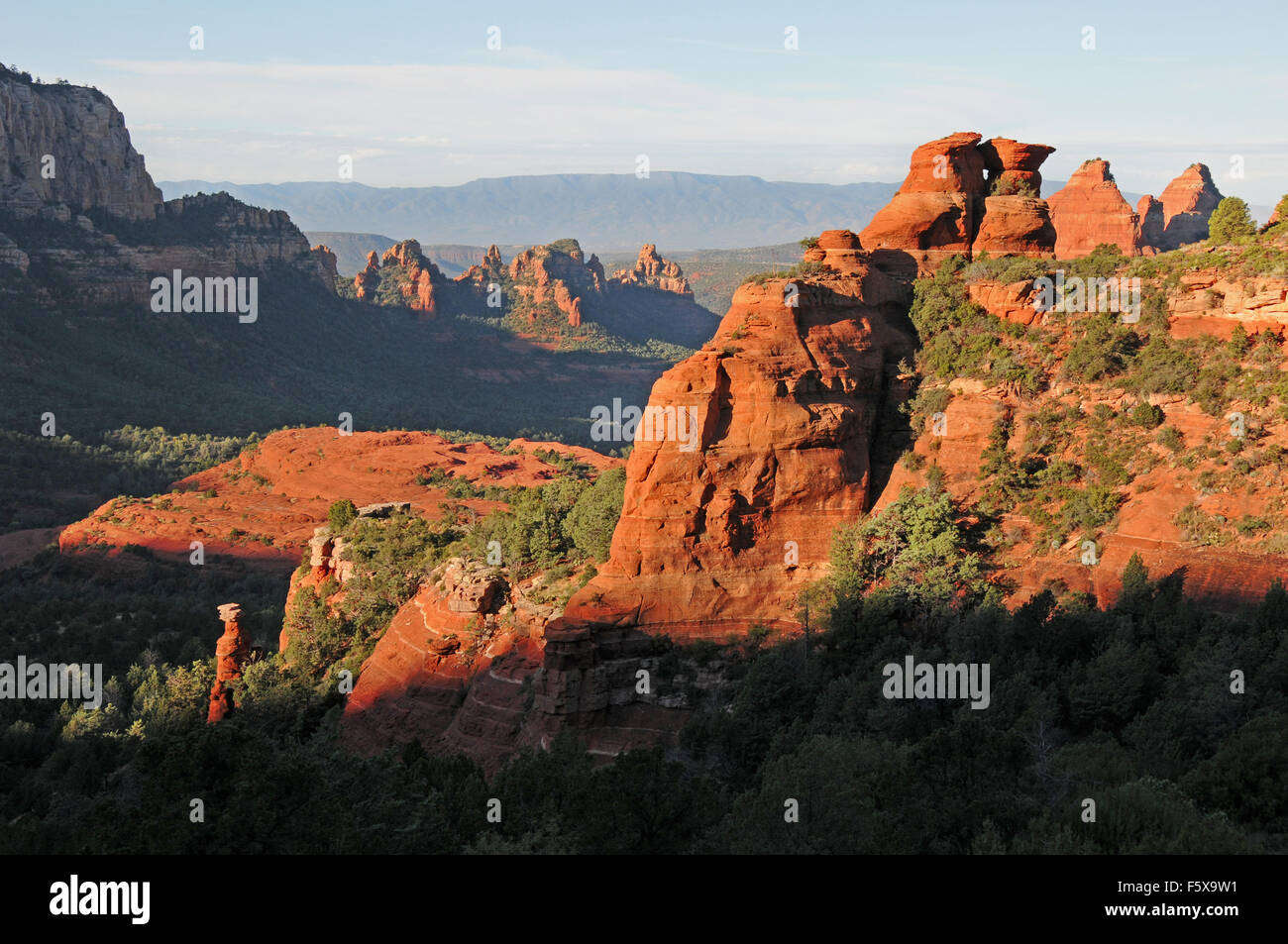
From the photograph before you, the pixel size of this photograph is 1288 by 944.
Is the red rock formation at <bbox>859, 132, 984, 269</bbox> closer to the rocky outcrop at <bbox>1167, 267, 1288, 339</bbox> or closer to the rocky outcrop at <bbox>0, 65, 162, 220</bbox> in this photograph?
the rocky outcrop at <bbox>1167, 267, 1288, 339</bbox>

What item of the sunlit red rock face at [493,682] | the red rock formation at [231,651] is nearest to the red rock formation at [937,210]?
the sunlit red rock face at [493,682]

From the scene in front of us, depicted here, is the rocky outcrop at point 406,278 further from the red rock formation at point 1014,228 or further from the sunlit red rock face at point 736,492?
the sunlit red rock face at point 736,492

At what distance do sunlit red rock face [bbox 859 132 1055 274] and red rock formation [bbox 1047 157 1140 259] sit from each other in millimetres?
33401

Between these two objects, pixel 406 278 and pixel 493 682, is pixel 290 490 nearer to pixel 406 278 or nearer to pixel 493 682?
pixel 493 682

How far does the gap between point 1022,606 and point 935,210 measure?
581 inches

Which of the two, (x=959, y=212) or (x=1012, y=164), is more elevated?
(x=1012, y=164)

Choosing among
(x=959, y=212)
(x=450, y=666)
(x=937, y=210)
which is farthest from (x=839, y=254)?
(x=450, y=666)

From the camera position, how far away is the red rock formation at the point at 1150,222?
76.5 metres

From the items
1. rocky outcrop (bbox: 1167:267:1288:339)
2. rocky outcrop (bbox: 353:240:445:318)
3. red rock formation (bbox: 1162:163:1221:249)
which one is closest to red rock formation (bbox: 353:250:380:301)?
rocky outcrop (bbox: 353:240:445:318)

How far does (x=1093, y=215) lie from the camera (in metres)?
71.3

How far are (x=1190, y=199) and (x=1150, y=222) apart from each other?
28.9 feet

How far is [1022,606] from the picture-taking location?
28703 mm
